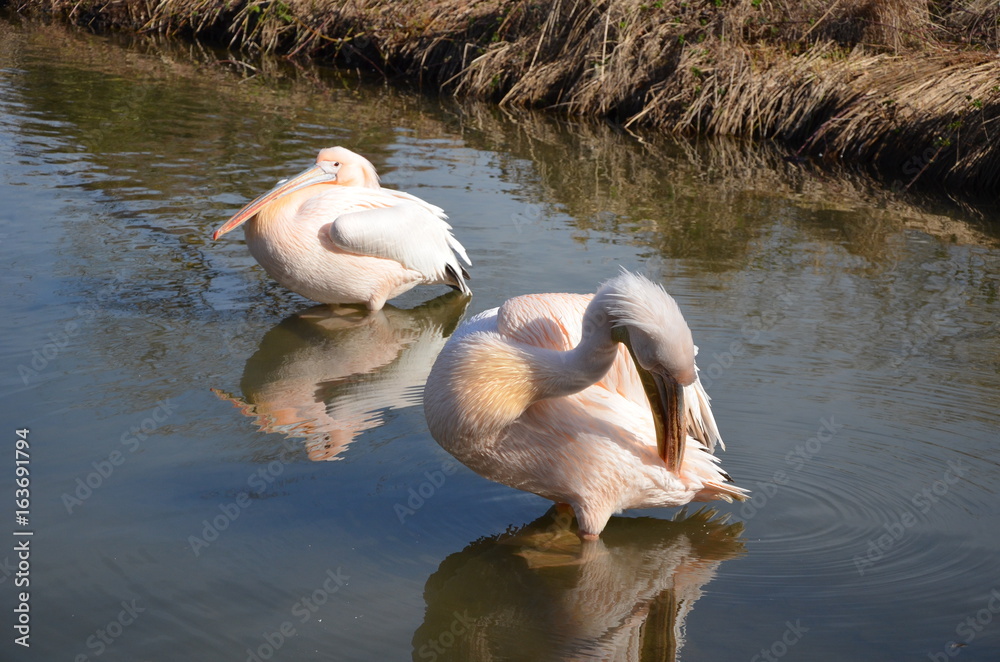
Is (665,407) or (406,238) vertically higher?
(665,407)

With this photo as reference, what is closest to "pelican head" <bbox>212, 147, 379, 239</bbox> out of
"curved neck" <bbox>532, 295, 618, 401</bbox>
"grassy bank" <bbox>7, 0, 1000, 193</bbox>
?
"curved neck" <bbox>532, 295, 618, 401</bbox>

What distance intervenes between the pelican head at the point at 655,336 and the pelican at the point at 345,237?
2.45m

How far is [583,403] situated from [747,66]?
25.6 feet

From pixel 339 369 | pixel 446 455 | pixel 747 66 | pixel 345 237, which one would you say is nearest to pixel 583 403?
pixel 446 455

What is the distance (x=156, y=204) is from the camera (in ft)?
21.5

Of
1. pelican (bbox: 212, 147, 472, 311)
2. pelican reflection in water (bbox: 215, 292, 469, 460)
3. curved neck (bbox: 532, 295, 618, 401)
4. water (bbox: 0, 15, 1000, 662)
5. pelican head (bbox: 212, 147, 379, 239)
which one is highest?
curved neck (bbox: 532, 295, 618, 401)

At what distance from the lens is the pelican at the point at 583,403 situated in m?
2.71

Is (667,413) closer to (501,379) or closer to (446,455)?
(501,379)

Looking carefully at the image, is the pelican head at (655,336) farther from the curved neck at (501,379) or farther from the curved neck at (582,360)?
the curved neck at (501,379)

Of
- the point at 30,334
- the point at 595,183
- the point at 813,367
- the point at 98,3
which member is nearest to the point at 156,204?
the point at 30,334

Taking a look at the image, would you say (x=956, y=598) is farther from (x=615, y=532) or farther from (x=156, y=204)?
(x=156, y=204)

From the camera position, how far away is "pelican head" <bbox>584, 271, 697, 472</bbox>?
2609mm

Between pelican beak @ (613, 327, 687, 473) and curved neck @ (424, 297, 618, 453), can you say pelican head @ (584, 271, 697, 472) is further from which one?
curved neck @ (424, 297, 618, 453)

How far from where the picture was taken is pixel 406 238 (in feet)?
16.8
